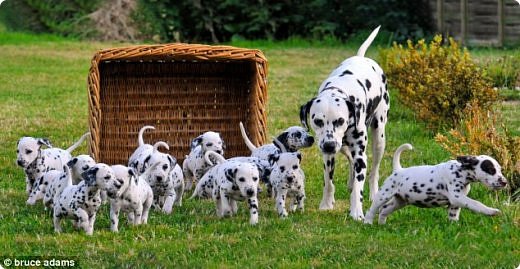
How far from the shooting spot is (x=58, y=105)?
15664 millimetres

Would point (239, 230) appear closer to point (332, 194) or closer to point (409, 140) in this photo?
point (332, 194)

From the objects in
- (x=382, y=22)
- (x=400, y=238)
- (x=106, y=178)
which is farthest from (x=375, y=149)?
(x=382, y=22)

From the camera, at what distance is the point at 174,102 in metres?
11.4

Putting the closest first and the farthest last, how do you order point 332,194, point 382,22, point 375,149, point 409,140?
1. point 332,194
2. point 375,149
3. point 409,140
4. point 382,22

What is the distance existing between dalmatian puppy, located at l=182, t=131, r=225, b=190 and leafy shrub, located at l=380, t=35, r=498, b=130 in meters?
3.29

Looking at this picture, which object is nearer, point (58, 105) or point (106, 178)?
point (106, 178)

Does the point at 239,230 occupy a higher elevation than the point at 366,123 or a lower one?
lower

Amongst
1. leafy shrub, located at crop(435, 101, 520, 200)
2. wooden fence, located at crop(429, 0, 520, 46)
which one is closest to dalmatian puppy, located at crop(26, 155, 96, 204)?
leafy shrub, located at crop(435, 101, 520, 200)

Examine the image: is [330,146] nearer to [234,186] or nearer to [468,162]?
[234,186]

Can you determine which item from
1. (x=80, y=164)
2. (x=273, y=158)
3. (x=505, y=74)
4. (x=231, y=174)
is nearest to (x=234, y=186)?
(x=231, y=174)

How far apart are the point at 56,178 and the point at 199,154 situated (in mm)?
1591

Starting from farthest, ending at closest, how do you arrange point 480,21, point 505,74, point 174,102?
point 480,21, point 505,74, point 174,102

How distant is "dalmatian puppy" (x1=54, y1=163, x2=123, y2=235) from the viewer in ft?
25.5

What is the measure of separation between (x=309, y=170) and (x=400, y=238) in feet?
11.0
